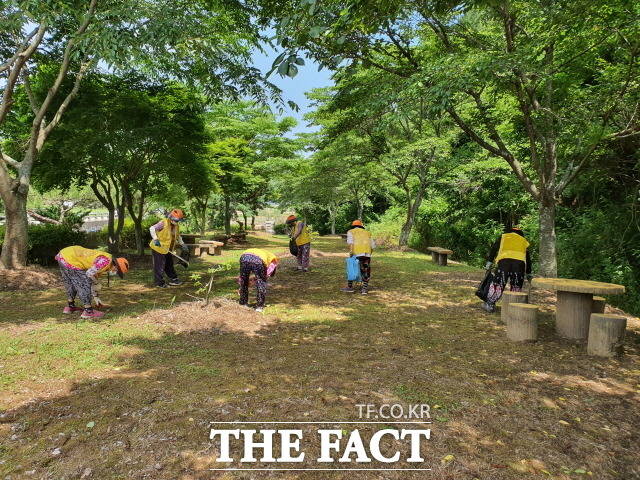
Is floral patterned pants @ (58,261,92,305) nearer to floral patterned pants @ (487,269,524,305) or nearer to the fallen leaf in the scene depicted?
the fallen leaf

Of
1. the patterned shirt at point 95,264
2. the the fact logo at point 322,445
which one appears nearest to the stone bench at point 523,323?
the the fact logo at point 322,445

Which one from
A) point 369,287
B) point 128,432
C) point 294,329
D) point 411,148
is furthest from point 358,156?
point 128,432

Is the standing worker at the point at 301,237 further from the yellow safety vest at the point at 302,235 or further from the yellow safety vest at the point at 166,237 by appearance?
the yellow safety vest at the point at 166,237

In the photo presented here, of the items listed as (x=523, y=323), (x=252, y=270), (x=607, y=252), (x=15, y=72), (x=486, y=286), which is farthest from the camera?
(x=607, y=252)

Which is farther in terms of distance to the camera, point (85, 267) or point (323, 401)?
point (85, 267)

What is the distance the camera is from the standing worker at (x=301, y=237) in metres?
11.4

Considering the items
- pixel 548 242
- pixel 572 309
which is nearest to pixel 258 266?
pixel 572 309

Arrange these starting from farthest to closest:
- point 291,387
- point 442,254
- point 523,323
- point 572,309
A: point 442,254 < point 572,309 < point 523,323 < point 291,387

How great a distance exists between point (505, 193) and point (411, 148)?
17.9 ft

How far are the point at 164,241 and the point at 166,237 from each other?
10cm

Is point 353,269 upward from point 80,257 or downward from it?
downward

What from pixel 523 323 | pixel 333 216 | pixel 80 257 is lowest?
pixel 523 323

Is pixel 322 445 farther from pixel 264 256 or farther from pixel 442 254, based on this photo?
pixel 442 254

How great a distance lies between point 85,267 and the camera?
620cm
